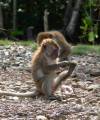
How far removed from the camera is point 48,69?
8.13 metres

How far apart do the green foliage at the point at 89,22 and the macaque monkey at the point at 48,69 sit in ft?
34.0

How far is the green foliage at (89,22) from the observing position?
752 inches

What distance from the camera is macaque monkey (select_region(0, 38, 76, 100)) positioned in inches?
318

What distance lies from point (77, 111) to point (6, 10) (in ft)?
46.5

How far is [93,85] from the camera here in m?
9.15

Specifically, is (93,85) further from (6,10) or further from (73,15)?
(6,10)

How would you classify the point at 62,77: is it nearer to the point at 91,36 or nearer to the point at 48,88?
the point at 48,88

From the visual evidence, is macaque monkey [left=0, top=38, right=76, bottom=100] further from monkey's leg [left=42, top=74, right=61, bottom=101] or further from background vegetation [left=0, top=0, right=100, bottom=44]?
background vegetation [left=0, top=0, right=100, bottom=44]

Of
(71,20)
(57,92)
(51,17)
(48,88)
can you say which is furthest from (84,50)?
(51,17)

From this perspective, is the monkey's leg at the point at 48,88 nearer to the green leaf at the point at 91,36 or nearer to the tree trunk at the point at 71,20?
the green leaf at the point at 91,36

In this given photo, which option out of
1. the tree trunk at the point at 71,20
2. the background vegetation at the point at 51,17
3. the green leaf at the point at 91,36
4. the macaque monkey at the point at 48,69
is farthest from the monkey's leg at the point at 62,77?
the tree trunk at the point at 71,20

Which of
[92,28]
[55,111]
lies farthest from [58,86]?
[92,28]

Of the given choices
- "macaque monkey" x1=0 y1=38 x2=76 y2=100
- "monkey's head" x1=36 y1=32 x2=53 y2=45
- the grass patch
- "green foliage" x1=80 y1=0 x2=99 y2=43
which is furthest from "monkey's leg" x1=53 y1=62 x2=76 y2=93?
"green foliage" x1=80 y1=0 x2=99 y2=43

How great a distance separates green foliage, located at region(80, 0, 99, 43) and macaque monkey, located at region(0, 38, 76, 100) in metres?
10.4
